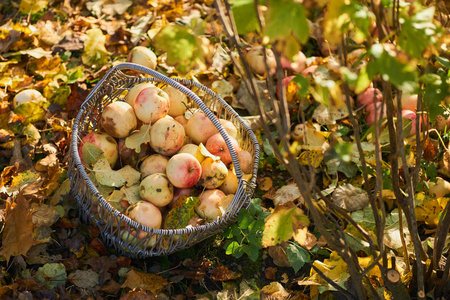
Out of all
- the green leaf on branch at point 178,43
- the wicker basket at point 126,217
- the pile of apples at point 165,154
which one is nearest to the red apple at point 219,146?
the pile of apples at point 165,154

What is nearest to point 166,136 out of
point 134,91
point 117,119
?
point 117,119

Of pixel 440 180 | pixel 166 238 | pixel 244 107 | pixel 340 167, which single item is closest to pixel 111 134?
pixel 166 238

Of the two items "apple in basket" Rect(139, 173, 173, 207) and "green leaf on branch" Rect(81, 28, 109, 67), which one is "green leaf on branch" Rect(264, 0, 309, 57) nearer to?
"apple in basket" Rect(139, 173, 173, 207)

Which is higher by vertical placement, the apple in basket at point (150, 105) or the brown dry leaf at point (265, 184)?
the apple in basket at point (150, 105)

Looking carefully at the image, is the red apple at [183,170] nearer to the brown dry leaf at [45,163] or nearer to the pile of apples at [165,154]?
the pile of apples at [165,154]

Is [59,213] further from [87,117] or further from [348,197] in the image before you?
[348,197]

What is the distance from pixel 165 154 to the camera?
1.96 meters

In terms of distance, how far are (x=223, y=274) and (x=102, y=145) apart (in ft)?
2.63

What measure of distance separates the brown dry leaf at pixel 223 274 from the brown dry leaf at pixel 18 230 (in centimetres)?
76

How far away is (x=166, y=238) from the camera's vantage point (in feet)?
5.64

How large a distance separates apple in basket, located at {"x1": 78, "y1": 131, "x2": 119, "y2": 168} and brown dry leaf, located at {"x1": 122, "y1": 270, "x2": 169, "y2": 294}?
0.56 meters

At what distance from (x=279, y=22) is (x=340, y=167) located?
5.00 feet

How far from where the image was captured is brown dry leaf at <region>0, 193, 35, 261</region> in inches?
64.9

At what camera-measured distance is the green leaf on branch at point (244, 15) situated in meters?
→ 0.86
